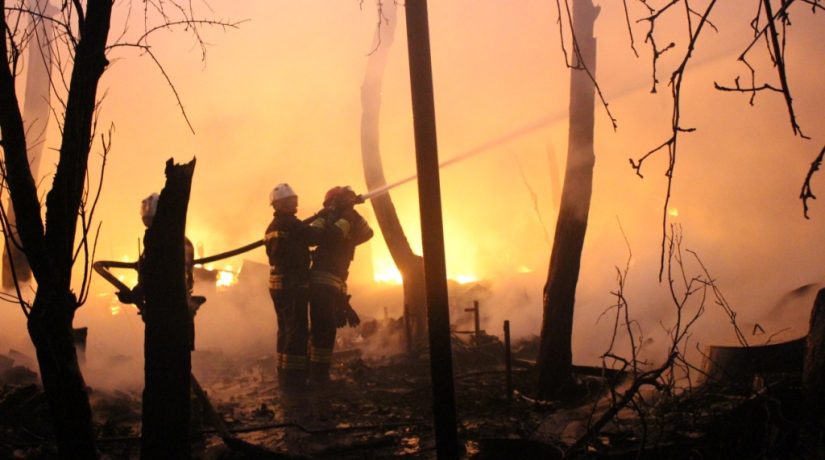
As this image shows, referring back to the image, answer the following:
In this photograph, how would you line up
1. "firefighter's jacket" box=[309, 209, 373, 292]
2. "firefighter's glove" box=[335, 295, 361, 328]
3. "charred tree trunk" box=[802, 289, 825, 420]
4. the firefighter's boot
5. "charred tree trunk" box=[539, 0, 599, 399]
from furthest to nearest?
1. "firefighter's glove" box=[335, 295, 361, 328]
2. "firefighter's jacket" box=[309, 209, 373, 292]
3. the firefighter's boot
4. "charred tree trunk" box=[539, 0, 599, 399]
5. "charred tree trunk" box=[802, 289, 825, 420]

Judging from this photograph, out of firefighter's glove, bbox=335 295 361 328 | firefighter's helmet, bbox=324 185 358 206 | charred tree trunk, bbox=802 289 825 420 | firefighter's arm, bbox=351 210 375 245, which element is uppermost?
firefighter's helmet, bbox=324 185 358 206

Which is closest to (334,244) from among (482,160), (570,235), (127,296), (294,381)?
(294,381)

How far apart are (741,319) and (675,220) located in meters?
6.25

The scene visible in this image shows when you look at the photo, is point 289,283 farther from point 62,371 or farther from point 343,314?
point 62,371

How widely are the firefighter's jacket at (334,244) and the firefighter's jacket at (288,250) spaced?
131 millimetres

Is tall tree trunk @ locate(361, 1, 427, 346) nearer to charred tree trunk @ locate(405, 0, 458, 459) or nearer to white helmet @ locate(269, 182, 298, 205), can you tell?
white helmet @ locate(269, 182, 298, 205)

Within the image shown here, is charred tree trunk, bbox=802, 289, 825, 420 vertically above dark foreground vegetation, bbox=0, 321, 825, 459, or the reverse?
charred tree trunk, bbox=802, 289, 825, 420

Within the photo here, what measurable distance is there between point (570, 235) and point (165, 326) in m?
4.16

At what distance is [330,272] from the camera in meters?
7.48

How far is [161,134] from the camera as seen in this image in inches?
846

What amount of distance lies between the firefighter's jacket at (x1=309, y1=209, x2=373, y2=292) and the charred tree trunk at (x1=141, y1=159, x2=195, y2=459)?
4318 millimetres

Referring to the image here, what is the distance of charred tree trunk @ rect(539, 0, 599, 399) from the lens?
5.87m

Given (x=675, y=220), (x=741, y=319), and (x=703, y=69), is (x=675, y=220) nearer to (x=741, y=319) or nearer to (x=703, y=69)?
(x=703, y=69)

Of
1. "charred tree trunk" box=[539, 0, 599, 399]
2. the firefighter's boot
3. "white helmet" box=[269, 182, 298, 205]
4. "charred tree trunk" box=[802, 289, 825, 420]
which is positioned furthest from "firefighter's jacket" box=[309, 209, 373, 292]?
"charred tree trunk" box=[802, 289, 825, 420]
